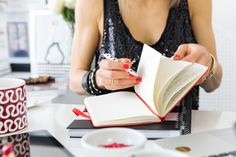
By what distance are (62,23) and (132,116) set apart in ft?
2.97

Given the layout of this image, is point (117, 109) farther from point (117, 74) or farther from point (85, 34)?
point (85, 34)

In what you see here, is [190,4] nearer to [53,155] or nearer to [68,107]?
[68,107]

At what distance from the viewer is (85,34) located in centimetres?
107

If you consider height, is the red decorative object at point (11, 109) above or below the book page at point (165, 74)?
below

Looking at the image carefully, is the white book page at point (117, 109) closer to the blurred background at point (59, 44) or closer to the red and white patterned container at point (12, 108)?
the red and white patterned container at point (12, 108)

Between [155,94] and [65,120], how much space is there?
0.65ft

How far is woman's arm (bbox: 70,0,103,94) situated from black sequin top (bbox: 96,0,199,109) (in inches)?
1.0

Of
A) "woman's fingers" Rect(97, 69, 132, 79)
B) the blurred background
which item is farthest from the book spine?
the blurred background

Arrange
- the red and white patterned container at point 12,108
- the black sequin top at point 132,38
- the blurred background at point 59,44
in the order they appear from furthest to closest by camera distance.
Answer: the blurred background at point 59,44
the black sequin top at point 132,38
the red and white patterned container at point 12,108

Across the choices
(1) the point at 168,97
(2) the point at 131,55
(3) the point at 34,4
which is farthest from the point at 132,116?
(3) the point at 34,4

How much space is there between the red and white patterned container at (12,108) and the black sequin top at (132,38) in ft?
1.31

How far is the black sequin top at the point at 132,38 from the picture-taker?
3.40 feet

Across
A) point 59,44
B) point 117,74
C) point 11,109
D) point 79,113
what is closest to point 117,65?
point 117,74

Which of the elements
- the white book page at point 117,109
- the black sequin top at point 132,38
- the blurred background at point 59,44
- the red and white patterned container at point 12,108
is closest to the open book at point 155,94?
the white book page at point 117,109
